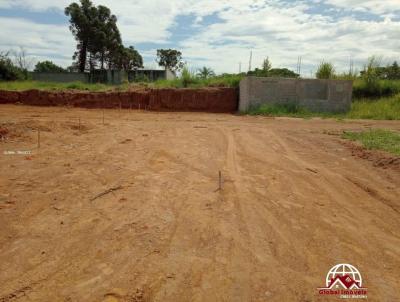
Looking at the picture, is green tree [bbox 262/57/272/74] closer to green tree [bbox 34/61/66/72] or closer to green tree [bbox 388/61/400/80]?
green tree [bbox 388/61/400/80]

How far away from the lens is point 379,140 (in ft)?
28.6

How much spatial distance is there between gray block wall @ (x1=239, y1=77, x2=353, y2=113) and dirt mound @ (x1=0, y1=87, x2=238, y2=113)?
79.8 inches

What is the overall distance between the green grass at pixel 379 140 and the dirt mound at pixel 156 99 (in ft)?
29.3

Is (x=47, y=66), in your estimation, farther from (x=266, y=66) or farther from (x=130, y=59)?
(x=266, y=66)

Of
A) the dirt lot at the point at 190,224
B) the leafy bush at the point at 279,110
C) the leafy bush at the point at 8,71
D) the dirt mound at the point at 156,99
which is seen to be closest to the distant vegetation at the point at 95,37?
the leafy bush at the point at 8,71

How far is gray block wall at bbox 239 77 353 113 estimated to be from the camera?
1642cm

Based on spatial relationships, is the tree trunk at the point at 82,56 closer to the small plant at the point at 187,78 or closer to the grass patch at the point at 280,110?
the small plant at the point at 187,78

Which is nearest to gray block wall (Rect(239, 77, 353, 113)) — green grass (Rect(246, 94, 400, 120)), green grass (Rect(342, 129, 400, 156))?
green grass (Rect(246, 94, 400, 120))

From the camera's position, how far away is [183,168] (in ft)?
19.5

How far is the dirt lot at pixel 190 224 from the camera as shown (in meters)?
2.85

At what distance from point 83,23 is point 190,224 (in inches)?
1323

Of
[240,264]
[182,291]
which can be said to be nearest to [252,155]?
[240,264]

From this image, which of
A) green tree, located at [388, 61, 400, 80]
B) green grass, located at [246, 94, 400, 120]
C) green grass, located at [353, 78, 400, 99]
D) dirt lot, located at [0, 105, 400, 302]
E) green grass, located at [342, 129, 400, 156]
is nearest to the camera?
dirt lot, located at [0, 105, 400, 302]

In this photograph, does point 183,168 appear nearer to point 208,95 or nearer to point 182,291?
point 182,291
